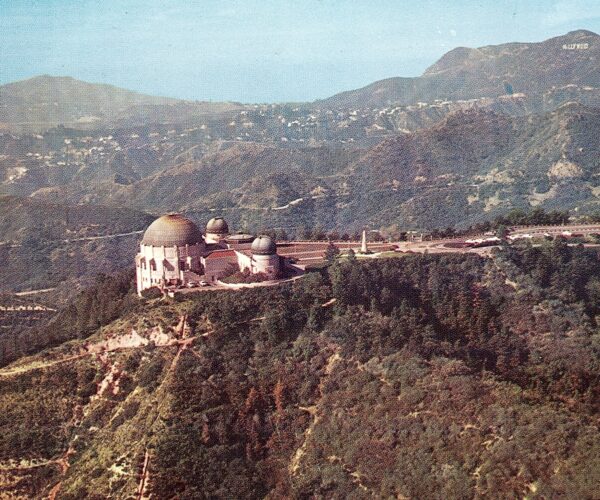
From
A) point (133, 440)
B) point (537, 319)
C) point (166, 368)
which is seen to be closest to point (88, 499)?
point (133, 440)

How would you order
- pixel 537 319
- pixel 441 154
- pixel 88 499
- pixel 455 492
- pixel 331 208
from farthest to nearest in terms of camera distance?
pixel 441 154, pixel 331 208, pixel 537 319, pixel 88 499, pixel 455 492

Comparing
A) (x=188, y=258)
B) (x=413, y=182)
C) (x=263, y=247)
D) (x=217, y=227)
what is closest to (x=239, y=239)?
(x=217, y=227)

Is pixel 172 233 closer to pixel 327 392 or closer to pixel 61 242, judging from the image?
pixel 327 392

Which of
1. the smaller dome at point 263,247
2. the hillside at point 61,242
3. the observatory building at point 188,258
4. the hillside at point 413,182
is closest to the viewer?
the smaller dome at point 263,247

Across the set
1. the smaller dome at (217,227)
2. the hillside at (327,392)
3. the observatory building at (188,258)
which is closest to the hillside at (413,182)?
the smaller dome at (217,227)

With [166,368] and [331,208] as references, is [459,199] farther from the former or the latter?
[166,368]

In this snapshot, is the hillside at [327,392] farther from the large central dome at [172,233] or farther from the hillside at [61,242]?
the hillside at [61,242]
